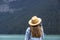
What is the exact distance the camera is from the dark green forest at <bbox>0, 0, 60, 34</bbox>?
267 cm

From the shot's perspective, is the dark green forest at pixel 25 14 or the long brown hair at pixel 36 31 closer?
the long brown hair at pixel 36 31

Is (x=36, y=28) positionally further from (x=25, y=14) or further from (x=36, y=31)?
(x=25, y=14)

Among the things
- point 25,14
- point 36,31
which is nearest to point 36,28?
point 36,31

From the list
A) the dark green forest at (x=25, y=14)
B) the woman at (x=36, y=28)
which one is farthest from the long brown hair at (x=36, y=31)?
the dark green forest at (x=25, y=14)

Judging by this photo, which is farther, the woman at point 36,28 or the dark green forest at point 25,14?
the dark green forest at point 25,14

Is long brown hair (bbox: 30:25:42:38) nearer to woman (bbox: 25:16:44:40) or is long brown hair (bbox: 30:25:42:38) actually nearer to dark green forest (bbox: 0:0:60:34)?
woman (bbox: 25:16:44:40)

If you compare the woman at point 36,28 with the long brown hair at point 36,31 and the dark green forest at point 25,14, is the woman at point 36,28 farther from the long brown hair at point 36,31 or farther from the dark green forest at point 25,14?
the dark green forest at point 25,14

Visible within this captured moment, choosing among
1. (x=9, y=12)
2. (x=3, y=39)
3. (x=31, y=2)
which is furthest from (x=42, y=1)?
(x=3, y=39)

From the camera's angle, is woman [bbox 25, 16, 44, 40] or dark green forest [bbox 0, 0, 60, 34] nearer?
woman [bbox 25, 16, 44, 40]

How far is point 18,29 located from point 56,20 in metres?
0.62

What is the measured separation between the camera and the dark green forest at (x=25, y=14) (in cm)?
267

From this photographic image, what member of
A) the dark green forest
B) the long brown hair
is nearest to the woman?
the long brown hair

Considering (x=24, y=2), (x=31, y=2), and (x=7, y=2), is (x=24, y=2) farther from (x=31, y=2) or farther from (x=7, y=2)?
(x=7, y=2)

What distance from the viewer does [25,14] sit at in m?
2.71
